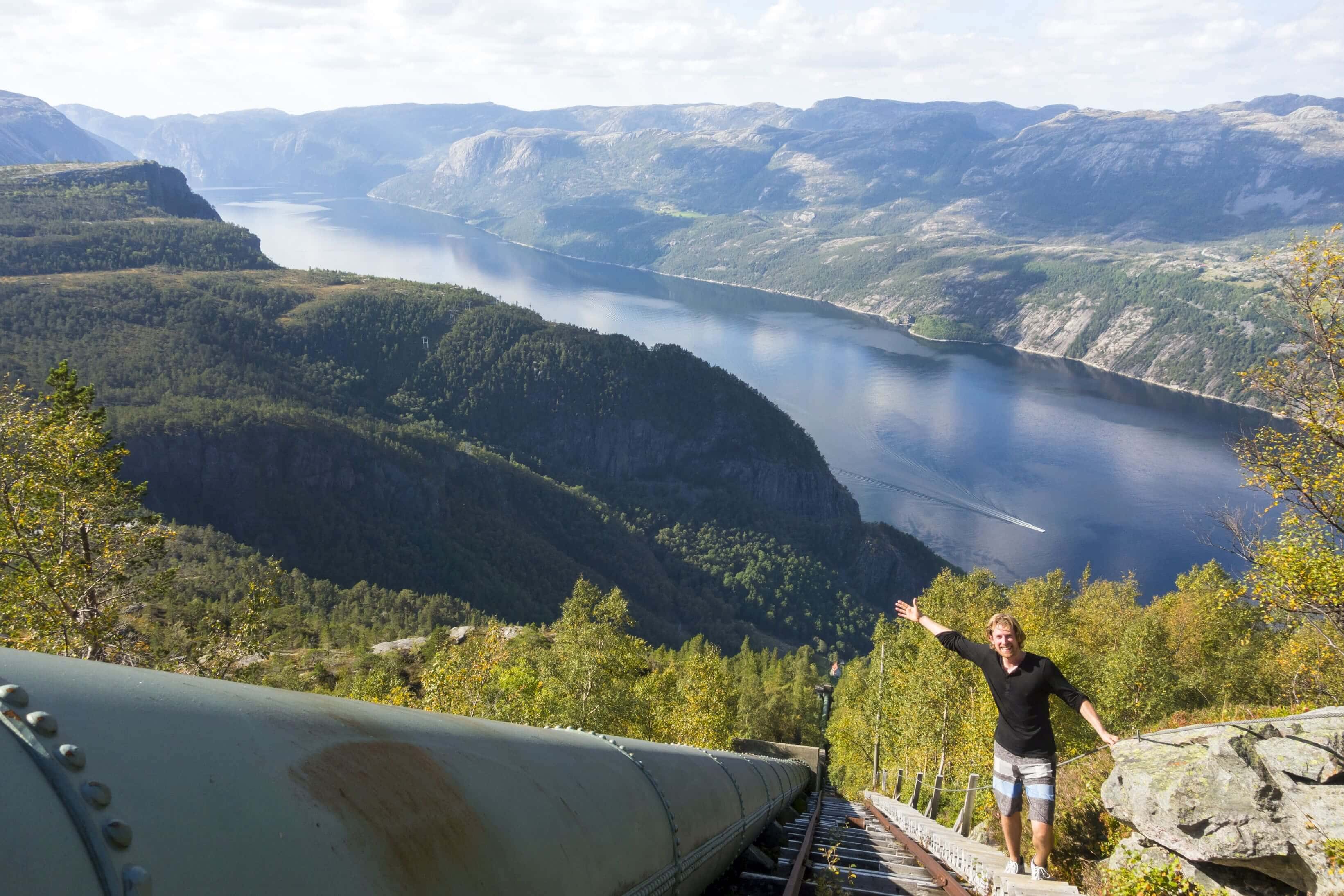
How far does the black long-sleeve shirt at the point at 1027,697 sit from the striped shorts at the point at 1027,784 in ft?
0.31

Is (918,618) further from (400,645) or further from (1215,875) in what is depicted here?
(400,645)

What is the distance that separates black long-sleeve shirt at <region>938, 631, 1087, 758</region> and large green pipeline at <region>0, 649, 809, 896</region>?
4685 mm

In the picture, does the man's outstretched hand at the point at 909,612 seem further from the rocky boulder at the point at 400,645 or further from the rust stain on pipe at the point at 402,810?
the rocky boulder at the point at 400,645

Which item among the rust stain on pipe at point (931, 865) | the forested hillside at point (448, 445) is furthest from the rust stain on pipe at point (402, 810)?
the forested hillside at point (448, 445)

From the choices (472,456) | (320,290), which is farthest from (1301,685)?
(320,290)

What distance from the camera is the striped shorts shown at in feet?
25.9

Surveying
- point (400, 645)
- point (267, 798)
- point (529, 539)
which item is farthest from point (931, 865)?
point (529, 539)

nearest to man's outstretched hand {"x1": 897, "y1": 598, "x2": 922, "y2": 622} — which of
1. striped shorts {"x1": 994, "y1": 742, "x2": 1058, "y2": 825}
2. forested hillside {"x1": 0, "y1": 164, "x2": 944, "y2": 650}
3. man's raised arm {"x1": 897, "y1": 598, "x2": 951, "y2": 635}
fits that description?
man's raised arm {"x1": 897, "y1": 598, "x2": 951, "y2": 635}

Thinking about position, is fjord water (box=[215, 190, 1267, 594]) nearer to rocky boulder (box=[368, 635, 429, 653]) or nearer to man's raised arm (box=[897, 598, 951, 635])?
rocky boulder (box=[368, 635, 429, 653])

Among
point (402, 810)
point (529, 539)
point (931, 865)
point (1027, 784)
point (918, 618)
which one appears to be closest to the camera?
point (402, 810)

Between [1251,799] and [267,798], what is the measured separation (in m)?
9.02

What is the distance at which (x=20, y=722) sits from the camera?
2158 mm

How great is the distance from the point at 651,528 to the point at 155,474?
87.4m

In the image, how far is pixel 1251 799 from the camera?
24.8 feet
